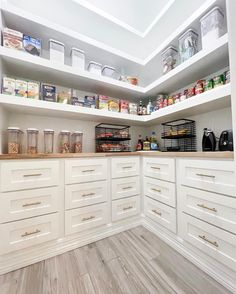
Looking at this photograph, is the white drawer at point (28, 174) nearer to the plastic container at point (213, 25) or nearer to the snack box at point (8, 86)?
the snack box at point (8, 86)

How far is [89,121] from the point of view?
170 cm

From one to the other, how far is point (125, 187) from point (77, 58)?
1.36 meters

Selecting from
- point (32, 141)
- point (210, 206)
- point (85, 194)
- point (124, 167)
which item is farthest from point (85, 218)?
point (210, 206)

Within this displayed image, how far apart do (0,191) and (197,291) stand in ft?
4.41

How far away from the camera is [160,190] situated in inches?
52.0

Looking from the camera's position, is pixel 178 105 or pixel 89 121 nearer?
pixel 178 105

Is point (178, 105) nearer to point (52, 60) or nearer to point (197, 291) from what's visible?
point (52, 60)

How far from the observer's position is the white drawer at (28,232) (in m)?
0.96

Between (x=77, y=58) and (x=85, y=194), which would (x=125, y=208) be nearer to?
(x=85, y=194)

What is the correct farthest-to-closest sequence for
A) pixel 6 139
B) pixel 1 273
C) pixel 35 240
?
pixel 6 139
pixel 35 240
pixel 1 273

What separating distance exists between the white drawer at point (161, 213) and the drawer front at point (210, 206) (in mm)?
156

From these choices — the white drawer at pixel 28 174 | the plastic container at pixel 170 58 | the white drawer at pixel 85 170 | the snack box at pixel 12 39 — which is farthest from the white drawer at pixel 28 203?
the plastic container at pixel 170 58

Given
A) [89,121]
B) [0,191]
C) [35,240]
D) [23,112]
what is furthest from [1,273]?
[89,121]

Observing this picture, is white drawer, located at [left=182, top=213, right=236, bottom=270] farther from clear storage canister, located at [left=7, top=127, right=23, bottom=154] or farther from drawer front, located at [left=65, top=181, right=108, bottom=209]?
clear storage canister, located at [left=7, top=127, right=23, bottom=154]
